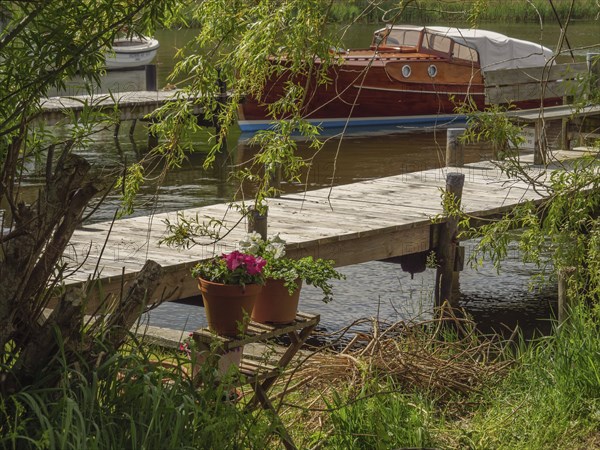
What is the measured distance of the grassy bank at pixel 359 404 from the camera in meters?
3.86

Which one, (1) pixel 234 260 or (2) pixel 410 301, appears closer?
(1) pixel 234 260

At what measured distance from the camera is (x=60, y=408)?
149 inches

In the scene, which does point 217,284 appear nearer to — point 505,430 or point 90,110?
point 90,110

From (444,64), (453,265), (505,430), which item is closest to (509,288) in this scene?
(453,265)

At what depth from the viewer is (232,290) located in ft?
16.0

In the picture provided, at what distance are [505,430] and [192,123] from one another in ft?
7.14

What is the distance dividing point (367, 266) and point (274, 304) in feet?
23.3

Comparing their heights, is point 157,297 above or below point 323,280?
below

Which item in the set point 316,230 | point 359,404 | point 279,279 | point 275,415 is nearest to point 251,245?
point 279,279

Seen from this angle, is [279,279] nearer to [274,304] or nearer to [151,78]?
[274,304]

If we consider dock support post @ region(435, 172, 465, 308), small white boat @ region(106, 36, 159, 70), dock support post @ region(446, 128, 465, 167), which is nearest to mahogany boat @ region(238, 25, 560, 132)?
small white boat @ region(106, 36, 159, 70)

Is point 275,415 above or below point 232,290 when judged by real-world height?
below

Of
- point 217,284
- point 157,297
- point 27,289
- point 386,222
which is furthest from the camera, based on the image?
point 386,222

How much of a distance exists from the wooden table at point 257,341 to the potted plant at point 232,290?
0.21 feet
